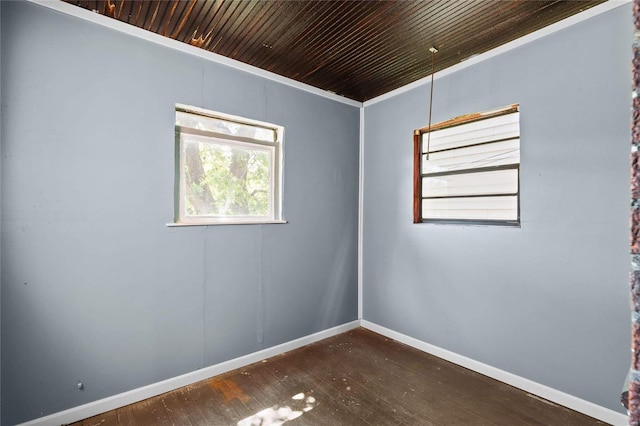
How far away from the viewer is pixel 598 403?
210 cm

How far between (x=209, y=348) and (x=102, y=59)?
2.32 metres

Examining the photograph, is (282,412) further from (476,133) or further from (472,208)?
(476,133)

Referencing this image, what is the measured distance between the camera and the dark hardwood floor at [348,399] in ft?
6.90

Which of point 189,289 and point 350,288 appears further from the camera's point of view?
point 350,288

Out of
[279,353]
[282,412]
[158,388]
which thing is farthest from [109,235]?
[279,353]

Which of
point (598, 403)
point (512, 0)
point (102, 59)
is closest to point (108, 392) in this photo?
point (102, 59)

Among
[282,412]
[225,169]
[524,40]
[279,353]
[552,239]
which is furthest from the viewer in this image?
[279,353]

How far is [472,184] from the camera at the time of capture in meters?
2.87

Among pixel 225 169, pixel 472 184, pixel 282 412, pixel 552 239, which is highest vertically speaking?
pixel 225 169

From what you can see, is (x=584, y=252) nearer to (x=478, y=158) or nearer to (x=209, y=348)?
(x=478, y=158)

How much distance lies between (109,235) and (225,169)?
1.02 metres

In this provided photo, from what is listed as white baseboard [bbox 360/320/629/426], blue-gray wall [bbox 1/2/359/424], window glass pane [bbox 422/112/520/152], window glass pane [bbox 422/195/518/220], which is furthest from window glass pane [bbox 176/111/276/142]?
white baseboard [bbox 360/320/629/426]

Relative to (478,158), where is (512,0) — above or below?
above

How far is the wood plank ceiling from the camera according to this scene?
2088mm
